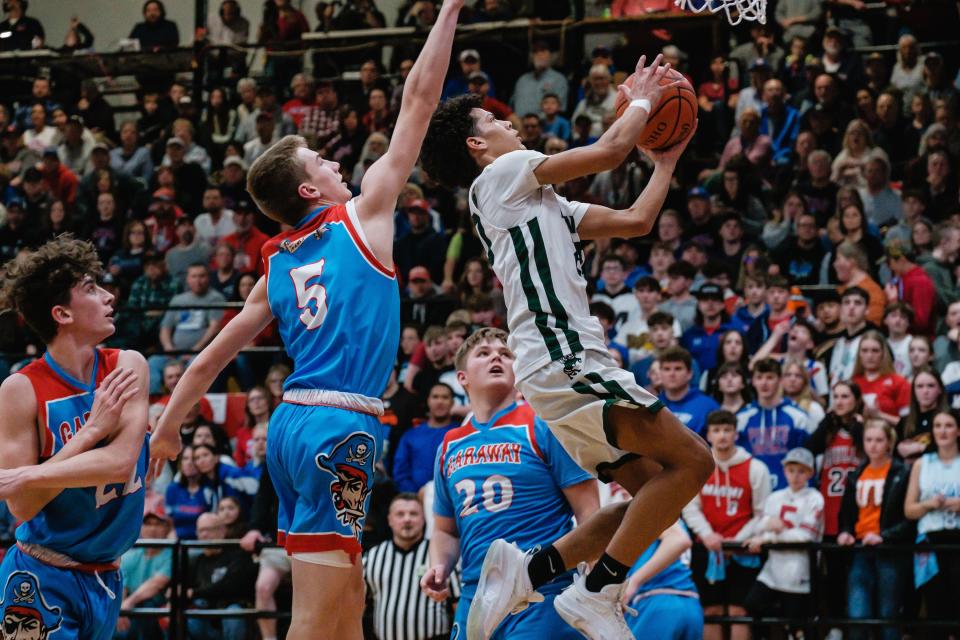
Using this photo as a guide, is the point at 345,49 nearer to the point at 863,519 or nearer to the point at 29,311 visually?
the point at 863,519

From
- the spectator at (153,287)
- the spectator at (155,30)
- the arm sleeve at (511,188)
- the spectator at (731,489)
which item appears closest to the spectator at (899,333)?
the spectator at (731,489)

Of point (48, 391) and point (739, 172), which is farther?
point (739, 172)

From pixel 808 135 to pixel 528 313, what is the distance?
26.3ft

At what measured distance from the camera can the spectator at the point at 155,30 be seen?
699 inches

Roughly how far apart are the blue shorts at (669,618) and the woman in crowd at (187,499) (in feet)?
14.0

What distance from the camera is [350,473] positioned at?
458cm

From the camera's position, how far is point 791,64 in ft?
44.9

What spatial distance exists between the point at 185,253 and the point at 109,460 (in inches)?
372

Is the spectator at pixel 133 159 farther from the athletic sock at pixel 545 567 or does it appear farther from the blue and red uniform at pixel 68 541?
the athletic sock at pixel 545 567

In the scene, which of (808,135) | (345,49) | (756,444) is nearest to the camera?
(756,444)

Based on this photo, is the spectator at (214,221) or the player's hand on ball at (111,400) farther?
the spectator at (214,221)

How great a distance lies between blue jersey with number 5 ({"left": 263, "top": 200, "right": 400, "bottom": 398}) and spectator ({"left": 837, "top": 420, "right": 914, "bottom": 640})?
4189mm

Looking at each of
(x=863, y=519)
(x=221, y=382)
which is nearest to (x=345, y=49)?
(x=221, y=382)

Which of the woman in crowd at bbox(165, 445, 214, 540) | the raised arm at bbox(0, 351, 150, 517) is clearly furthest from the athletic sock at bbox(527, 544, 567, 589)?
the woman in crowd at bbox(165, 445, 214, 540)
